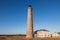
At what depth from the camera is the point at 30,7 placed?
26172 millimetres

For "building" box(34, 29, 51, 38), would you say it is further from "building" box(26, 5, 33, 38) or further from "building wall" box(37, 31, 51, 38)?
"building" box(26, 5, 33, 38)

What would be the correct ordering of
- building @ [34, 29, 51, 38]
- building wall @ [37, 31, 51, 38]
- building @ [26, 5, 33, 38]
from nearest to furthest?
building @ [26, 5, 33, 38] → building @ [34, 29, 51, 38] → building wall @ [37, 31, 51, 38]

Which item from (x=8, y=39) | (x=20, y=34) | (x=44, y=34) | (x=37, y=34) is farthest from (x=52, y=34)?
(x=8, y=39)

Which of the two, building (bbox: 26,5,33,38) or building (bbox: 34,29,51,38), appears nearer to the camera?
building (bbox: 26,5,33,38)

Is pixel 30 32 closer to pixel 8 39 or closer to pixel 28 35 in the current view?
pixel 28 35

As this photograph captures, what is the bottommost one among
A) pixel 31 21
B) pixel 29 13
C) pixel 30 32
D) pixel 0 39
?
pixel 0 39

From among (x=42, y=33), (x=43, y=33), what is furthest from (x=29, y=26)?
(x=43, y=33)

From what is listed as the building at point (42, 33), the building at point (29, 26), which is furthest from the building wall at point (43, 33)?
the building at point (29, 26)

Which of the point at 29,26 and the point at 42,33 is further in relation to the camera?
the point at 42,33

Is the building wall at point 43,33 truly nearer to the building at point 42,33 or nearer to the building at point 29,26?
the building at point 42,33

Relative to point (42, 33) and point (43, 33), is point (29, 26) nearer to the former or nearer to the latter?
point (42, 33)

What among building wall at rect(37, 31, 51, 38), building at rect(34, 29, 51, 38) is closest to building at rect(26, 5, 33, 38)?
building at rect(34, 29, 51, 38)

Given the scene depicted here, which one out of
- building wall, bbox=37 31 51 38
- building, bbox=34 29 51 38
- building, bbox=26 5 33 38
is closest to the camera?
building, bbox=26 5 33 38

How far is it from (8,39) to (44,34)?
62.5ft
